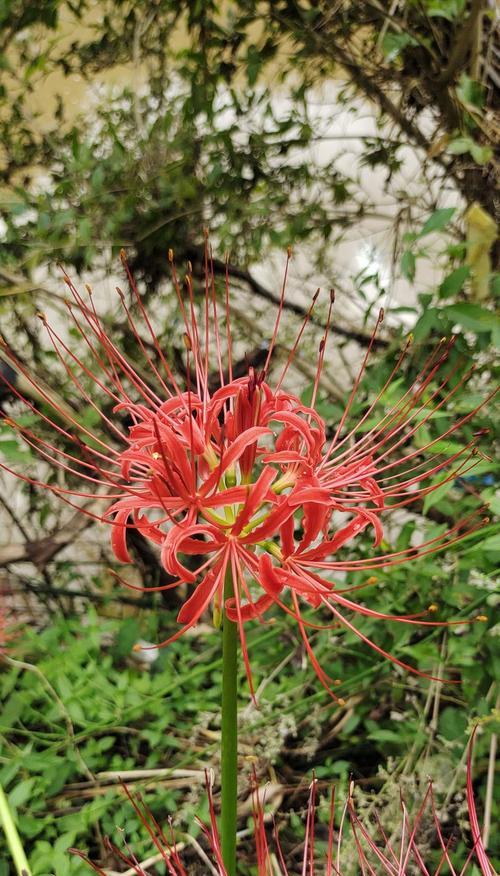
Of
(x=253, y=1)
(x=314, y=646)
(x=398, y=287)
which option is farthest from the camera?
(x=398, y=287)

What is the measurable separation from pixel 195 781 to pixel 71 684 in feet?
0.68

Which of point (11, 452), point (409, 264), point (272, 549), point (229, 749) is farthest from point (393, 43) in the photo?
point (229, 749)

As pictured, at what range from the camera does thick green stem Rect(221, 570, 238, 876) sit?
1.53 ft

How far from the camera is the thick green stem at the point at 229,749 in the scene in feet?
1.53

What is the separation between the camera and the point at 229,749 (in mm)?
477

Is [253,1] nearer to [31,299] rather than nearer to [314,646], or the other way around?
[31,299]

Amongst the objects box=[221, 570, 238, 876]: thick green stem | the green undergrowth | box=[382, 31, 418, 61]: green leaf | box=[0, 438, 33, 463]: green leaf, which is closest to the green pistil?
box=[221, 570, 238, 876]: thick green stem

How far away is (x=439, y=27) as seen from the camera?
4.31ft

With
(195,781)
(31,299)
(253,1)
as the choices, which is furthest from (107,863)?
(253,1)

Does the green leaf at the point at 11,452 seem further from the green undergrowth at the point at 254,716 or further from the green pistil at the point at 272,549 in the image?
the green pistil at the point at 272,549

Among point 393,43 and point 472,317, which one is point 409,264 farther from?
point 393,43

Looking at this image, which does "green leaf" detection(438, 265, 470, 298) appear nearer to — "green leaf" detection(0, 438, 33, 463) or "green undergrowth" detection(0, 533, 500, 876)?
"green undergrowth" detection(0, 533, 500, 876)

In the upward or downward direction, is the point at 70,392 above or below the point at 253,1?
below

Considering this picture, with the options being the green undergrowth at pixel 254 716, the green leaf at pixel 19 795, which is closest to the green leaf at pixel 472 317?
the green undergrowth at pixel 254 716
